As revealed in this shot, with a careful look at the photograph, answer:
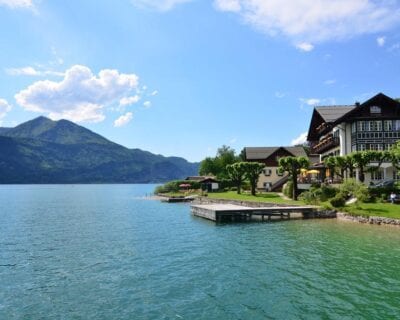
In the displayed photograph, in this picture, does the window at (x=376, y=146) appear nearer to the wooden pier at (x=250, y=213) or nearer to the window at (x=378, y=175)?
the window at (x=378, y=175)

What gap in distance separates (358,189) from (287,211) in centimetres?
933

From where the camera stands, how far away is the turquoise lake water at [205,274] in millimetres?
15328

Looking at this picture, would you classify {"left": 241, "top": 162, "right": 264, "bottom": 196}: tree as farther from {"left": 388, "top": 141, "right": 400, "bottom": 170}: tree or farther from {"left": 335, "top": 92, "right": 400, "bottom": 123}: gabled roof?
{"left": 388, "top": 141, "right": 400, "bottom": 170}: tree

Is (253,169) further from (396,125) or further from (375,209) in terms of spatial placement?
(375,209)

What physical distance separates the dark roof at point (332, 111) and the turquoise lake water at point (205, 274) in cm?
3290

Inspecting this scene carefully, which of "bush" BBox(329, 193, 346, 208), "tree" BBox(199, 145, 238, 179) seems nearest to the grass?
"bush" BBox(329, 193, 346, 208)

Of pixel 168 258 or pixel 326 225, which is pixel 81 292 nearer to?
pixel 168 258

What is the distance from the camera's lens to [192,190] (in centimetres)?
10438

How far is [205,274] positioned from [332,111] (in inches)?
2165

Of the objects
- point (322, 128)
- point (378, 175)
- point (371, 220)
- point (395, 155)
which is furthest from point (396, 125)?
point (371, 220)

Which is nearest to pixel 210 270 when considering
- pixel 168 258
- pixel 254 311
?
pixel 168 258

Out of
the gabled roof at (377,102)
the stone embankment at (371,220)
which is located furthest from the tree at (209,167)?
the stone embankment at (371,220)

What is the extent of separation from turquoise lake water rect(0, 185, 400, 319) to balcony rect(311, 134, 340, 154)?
29530 mm

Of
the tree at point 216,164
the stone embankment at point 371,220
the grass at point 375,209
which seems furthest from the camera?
the tree at point 216,164
